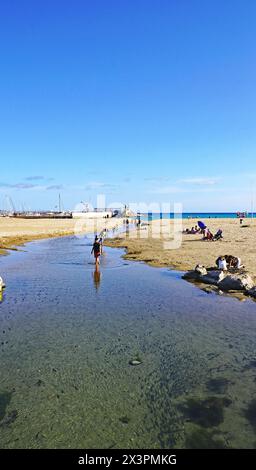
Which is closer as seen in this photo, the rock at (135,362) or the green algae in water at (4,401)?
the green algae in water at (4,401)

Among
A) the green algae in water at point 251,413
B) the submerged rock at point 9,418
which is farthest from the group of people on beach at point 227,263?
the submerged rock at point 9,418

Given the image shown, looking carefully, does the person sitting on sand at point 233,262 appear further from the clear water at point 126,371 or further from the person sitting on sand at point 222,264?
the clear water at point 126,371

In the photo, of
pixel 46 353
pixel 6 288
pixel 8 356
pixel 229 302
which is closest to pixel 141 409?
pixel 46 353

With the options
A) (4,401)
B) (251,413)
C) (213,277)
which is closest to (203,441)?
(251,413)

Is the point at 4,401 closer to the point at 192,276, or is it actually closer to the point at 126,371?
the point at 126,371

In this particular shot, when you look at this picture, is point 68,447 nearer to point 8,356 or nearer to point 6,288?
point 8,356

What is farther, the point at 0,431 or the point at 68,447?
the point at 0,431

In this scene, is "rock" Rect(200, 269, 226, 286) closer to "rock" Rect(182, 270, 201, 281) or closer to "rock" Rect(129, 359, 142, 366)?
"rock" Rect(182, 270, 201, 281)

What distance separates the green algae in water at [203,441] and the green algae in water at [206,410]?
0.28 metres

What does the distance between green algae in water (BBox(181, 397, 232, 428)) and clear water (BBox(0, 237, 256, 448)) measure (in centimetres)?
2

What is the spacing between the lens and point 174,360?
393 inches

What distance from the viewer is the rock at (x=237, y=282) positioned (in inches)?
718

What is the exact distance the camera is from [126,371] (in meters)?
9.31
